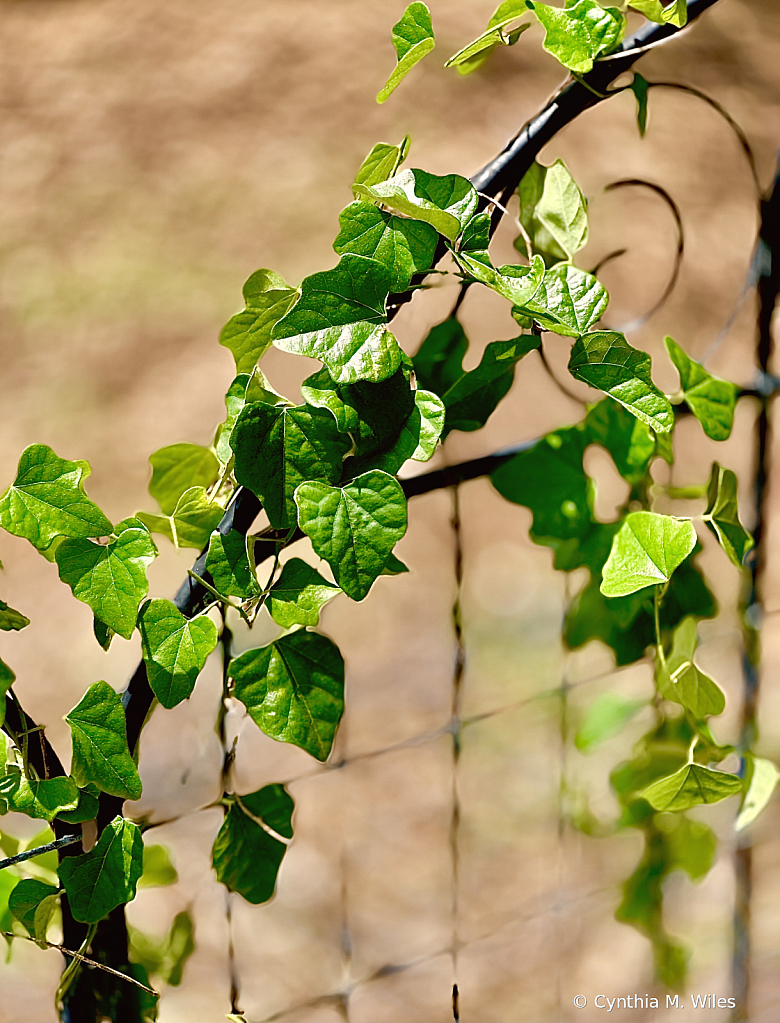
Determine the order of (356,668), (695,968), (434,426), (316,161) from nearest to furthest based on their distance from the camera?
1. (434,426)
2. (695,968)
3. (356,668)
4. (316,161)

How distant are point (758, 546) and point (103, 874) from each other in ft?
1.54

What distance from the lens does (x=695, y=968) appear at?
105 centimetres

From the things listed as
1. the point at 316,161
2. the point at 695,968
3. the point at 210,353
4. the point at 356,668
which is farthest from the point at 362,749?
the point at 316,161

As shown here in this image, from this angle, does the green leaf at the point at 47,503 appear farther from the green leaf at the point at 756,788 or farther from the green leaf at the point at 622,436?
the green leaf at the point at 756,788

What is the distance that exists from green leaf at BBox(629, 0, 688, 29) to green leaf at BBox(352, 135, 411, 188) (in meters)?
0.12

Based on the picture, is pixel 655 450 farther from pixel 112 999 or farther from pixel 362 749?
pixel 362 749

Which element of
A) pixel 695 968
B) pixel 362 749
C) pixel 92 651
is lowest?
pixel 695 968

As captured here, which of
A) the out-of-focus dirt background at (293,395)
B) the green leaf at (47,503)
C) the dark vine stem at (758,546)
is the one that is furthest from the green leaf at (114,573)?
the out-of-focus dirt background at (293,395)

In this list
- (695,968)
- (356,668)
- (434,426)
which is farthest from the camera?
(356,668)

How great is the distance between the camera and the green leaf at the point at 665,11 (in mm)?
375

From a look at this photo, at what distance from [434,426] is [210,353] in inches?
92.5

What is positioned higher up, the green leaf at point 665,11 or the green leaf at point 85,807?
the green leaf at point 665,11

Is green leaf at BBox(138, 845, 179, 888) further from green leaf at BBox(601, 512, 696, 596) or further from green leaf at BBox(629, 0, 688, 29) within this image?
green leaf at BBox(629, 0, 688, 29)

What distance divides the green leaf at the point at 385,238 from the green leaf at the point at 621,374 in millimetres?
75
